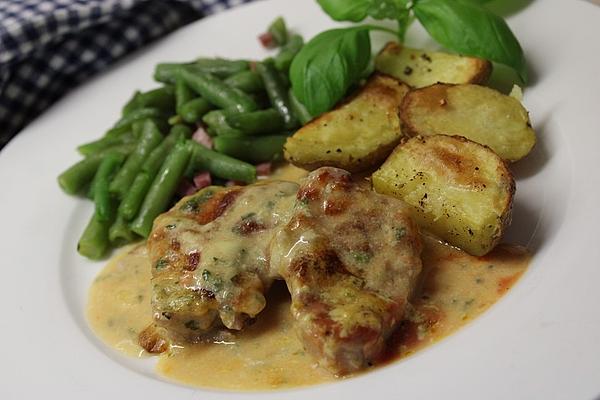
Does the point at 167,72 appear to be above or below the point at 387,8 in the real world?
below

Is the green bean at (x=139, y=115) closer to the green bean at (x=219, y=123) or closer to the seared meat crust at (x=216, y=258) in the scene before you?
the green bean at (x=219, y=123)

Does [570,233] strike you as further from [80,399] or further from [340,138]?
[80,399]

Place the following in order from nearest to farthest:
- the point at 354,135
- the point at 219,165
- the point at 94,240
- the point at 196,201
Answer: the point at 196,201 < the point at 354,135 < the point at 94,240 < the point at 219,165

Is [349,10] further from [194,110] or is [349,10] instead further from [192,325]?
[192,325]

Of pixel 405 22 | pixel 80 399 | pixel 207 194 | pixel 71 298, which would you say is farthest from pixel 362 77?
pixel 80 399

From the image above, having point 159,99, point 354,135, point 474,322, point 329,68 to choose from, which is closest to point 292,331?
point 474,322

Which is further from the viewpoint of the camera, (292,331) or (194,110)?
(194,110)

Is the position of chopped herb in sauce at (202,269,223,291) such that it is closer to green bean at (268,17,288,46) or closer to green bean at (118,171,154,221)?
green bean at (118,171,154,221)
